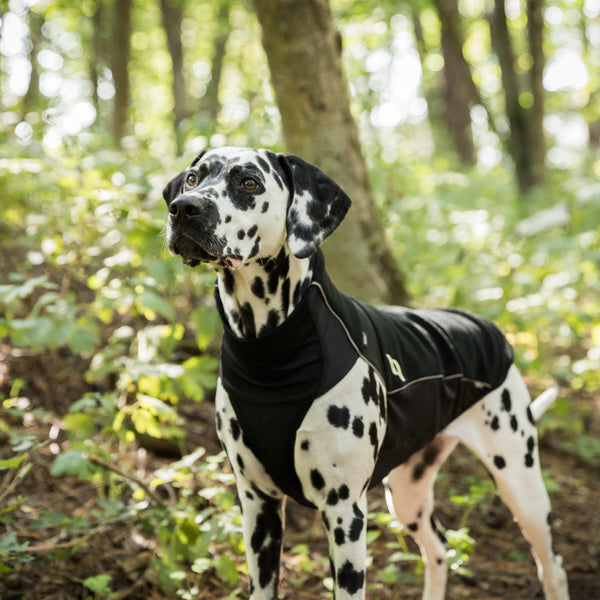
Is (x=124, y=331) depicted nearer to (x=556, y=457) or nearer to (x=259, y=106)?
(x=259, y=106)

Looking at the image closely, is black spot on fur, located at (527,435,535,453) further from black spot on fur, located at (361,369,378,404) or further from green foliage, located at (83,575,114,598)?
green foliage, located at (83,575,114,598)

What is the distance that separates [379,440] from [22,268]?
13.4 feet

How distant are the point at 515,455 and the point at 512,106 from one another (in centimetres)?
860

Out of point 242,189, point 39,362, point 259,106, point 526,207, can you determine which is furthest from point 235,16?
point 242,189

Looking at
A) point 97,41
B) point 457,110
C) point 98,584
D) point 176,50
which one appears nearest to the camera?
point 98,584

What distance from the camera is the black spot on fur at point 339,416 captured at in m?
2.48

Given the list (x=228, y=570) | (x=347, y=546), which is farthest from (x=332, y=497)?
(x=228, y=570)

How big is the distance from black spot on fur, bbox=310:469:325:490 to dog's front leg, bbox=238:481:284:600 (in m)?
0.33

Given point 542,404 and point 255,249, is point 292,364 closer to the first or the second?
point 255,249

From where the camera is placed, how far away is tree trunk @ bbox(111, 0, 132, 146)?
921 cm

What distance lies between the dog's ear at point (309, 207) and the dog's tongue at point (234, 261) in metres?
0.20

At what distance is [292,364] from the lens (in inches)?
98.6

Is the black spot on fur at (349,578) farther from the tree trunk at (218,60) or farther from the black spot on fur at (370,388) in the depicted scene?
the tree trunk at (218,60)

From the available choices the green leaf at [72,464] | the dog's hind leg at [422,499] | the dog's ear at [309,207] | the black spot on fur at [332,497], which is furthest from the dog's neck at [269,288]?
the dog's hind leg at [422,499]
